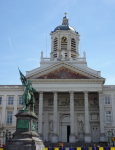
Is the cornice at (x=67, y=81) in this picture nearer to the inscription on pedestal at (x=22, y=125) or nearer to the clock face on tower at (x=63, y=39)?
the clock face on tower at (x=63, y=39)

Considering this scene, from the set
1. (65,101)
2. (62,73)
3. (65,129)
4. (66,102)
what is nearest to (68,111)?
(66,102)

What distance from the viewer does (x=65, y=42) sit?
182ft

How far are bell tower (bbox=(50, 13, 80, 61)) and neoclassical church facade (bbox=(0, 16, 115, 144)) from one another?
7124 mm

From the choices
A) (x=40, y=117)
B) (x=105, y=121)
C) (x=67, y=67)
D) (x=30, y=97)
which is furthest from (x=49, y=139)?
(x=30, y=97)

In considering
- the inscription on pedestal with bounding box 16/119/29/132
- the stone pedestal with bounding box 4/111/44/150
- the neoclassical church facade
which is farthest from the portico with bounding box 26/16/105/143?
the inscription on pedestal with bounding box 16/119/29/132

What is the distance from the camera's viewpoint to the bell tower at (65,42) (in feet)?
177

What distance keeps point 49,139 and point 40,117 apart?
6.33 metres

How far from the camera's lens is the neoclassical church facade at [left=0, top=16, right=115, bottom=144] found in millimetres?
42188

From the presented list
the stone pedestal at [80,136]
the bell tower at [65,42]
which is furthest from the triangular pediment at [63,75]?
the stone pedestal at [80,136]

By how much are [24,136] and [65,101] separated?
29398 mm

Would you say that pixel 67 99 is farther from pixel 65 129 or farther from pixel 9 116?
pixel 9 116

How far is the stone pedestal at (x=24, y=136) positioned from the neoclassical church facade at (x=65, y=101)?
2287cm

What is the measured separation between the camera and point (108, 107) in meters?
44.6

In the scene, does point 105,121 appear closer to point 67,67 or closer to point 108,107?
point 108,107
